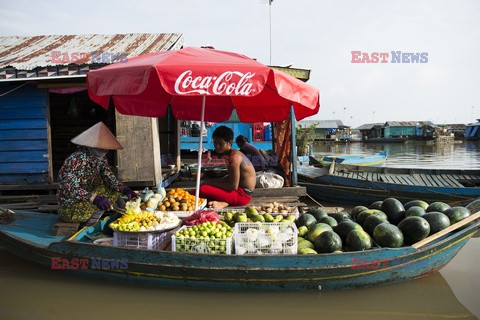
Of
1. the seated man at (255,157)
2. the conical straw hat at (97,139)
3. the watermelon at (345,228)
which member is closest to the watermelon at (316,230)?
the watermelon at (345,228)

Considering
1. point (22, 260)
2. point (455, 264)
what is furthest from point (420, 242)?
point (22, 260)

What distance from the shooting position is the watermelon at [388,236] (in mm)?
3816

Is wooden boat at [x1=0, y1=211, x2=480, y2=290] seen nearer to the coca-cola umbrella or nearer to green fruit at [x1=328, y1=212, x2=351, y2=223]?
green fruit at [x1=328, y1=212, x2=351, y2=223]

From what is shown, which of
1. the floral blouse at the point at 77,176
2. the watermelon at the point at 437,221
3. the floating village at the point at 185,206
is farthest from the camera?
the floral blouse at the point at 77,176

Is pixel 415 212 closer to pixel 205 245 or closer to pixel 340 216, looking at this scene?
pixel 340 216

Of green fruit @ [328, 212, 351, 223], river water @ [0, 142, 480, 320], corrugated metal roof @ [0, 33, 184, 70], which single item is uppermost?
corrugated metal roof @ [0, 33, 184, 70]

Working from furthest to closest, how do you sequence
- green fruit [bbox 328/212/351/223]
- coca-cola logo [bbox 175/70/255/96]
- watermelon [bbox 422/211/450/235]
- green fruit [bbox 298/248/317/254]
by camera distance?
green fruit [bbox 328/212/351/223] → watermelon [bbox 422/211/450/235] → green fruit [bbox 298/248/317/254] → coca-cola logo [bbox 175/70/255/96]

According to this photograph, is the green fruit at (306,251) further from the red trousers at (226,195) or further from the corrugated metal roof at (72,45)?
the corrugated metal roof at (72,45)

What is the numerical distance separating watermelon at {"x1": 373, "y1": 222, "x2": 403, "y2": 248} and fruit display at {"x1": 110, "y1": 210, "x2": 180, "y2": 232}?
236 centimetres

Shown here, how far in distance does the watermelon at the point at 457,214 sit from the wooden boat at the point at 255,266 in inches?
4.1

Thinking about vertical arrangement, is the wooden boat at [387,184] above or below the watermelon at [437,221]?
below

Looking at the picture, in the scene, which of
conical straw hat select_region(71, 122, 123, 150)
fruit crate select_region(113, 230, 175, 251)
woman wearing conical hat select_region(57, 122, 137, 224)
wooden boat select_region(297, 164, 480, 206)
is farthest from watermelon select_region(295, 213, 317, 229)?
wooden boat select_region(297, 164, 480, 206)

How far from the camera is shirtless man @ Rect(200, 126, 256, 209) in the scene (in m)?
5.11

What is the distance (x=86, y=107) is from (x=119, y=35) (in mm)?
2524
